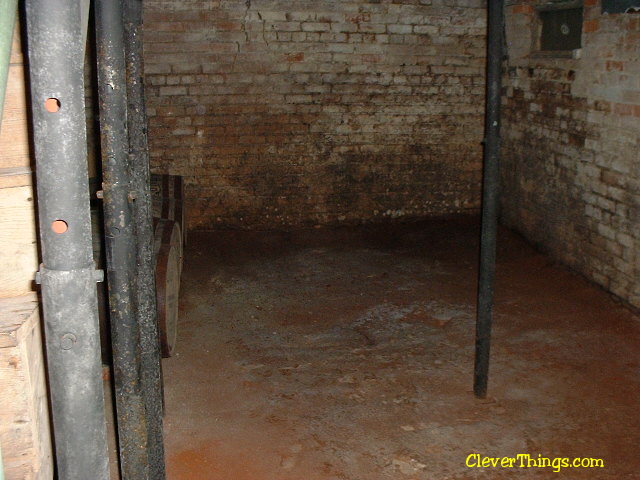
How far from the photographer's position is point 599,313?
508cm

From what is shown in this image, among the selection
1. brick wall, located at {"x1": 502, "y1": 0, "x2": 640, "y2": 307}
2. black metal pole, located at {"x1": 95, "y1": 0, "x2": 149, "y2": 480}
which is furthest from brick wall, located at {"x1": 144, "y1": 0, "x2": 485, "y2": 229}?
black metal pole, located at {"x1": 95, "y1": 0, "x2": 149, "y2": 480}

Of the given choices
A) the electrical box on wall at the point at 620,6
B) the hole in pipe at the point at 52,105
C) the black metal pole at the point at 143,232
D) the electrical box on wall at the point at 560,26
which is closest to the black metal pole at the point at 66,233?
the hole in pipe at the point at 52,105

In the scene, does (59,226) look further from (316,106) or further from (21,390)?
(316,106)

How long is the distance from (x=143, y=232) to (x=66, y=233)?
126 centimetres

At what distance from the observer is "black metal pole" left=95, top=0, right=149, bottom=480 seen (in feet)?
6.64

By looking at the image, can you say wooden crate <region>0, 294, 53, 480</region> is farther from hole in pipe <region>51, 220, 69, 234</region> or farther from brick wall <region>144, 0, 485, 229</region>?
brick wall <region>144, 0, 485, 229</region>

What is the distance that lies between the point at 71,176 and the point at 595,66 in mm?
5017

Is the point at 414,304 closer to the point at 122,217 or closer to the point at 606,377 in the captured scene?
the point at 606,377

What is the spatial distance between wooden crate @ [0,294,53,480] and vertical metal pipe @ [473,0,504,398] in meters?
2.33

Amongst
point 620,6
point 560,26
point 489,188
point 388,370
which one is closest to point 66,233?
point 489,188

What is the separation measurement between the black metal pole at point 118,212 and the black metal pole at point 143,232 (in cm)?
15

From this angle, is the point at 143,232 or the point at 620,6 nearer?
the point at 143,232

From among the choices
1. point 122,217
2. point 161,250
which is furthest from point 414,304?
point 122,217

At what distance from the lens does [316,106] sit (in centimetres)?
707
